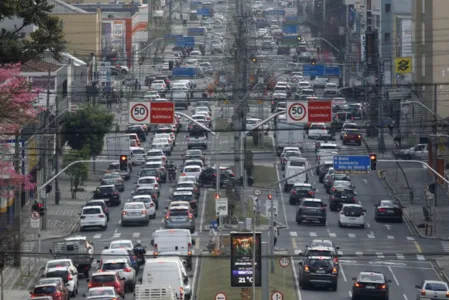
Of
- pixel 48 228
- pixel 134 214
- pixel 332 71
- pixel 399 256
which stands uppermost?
pixel 332 71

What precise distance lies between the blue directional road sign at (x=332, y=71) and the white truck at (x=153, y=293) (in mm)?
62998

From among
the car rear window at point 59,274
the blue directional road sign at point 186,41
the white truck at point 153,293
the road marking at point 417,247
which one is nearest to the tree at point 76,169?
the road marking at point 417,247

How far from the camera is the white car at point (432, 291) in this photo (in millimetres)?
45750

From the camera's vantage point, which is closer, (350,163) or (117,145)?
(350,163)

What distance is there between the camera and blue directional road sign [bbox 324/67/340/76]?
105031 mm

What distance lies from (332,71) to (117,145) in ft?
91.6

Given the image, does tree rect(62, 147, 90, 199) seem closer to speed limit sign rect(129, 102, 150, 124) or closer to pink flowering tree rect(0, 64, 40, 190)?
speed limit sign rect(129, 102, 150, 124)

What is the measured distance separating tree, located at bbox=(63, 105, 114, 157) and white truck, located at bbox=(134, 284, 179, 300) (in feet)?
117

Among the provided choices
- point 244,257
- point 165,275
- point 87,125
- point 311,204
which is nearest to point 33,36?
point 244,257

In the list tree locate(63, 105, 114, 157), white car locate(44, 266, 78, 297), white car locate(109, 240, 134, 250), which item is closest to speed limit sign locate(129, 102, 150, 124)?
white car locate(109, 240, 134, 250)

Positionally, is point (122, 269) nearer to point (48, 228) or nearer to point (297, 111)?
point (297, 111)

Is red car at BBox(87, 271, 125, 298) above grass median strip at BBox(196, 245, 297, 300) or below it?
above

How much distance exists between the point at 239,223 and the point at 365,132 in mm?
29637

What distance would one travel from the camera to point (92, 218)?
63.2m
